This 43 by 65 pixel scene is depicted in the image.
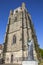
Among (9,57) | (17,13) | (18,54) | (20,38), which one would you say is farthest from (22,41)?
(17,13)

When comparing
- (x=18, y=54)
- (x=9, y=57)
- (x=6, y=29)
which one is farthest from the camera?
(x=6, y=29)

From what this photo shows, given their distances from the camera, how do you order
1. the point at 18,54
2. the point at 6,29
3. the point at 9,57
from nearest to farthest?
the point at 18,54 → the point at 9,57 → the point at 6,29

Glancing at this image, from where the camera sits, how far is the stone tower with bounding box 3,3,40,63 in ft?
138

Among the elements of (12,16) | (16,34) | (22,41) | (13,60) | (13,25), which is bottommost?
(13,60)

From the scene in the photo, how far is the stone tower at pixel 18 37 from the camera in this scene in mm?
42031

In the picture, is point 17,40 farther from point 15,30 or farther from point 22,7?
point 22,7

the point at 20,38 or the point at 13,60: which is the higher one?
the point at 20,38

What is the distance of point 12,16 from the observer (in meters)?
50.2

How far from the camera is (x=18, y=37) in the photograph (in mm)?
44344

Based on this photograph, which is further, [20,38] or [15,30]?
[15,30]

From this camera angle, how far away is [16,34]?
4553cm

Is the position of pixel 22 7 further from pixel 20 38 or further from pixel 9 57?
pixel 9 57

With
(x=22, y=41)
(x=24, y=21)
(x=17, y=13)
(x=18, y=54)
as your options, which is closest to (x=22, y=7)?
(x=17, y=13)

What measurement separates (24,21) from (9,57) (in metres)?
12.0
